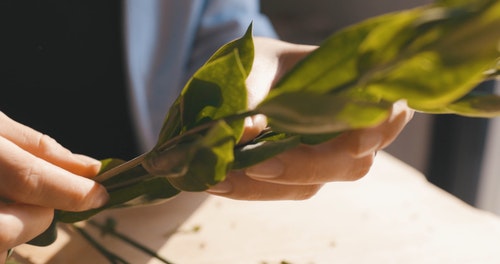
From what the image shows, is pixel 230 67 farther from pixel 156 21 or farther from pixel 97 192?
pixel 156 21

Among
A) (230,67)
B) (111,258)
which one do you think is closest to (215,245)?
(111,258)

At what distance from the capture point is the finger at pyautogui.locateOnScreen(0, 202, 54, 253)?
0.22m

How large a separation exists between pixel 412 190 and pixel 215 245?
0.49 feet

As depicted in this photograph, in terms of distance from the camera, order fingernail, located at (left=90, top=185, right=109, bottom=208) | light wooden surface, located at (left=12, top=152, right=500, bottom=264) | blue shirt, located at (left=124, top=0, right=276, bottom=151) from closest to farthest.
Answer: fingernail, located at (left=90, top=185, right=109, bottom=208) → light wooden surface, located at (left=12, top=152, right=500, bottom=264) → blue shirt, located at (left=124, top=0, right=276, bottom=151)

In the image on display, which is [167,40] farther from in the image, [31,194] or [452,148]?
[452,148]

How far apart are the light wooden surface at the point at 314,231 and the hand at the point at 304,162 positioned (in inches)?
3.0

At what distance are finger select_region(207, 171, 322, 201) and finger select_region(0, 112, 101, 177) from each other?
49mm

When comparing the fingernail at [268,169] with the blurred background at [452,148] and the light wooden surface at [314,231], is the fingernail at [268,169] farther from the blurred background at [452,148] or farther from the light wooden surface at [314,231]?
the blurred background at [452,148]

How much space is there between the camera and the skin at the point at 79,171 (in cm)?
22

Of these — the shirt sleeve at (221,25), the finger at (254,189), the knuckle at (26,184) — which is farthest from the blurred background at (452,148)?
the knuckle at (26,184)

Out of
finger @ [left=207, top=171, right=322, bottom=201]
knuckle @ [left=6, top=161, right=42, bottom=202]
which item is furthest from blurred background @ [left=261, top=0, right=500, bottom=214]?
knuckle @ [left=6, top=161, right=42, bottom=202]

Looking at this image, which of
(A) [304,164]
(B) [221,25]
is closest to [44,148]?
(A) [304,164]

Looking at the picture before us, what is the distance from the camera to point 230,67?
0.18 m

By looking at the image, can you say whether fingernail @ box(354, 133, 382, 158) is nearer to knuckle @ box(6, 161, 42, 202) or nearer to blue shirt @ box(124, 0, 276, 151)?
knuckle @ box(6, 161, 42, 202)
